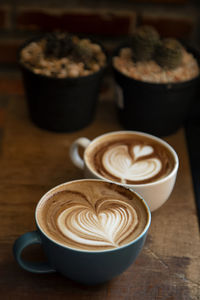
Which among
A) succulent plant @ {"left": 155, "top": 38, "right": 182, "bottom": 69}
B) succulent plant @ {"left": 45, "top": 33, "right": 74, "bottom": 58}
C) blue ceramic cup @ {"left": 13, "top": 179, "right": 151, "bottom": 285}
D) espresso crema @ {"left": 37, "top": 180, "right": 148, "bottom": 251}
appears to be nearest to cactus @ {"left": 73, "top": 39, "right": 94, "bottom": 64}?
succulent plant @ {"left": 45, "top": 33, "right": 74, "bottom": 58}

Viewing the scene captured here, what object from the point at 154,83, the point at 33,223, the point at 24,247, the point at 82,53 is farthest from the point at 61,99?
the point at 24,247

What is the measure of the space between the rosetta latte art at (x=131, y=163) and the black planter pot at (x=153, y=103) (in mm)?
164

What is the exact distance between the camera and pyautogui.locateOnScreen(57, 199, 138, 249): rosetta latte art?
662 mm

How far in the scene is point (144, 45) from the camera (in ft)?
3.42

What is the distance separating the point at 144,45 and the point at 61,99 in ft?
0.80

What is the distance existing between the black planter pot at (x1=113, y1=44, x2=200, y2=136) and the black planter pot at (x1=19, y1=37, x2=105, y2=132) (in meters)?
0.07

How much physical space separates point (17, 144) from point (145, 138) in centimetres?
34

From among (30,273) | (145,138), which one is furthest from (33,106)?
(30,273)

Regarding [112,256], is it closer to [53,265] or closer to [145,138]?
[53,265]

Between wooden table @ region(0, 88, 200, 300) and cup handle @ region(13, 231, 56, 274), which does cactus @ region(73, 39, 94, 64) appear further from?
cup handle @ region(13, 231, 56, 274)

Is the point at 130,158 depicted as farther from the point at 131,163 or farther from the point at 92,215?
the point at 92,215

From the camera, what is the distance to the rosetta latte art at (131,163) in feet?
2.75

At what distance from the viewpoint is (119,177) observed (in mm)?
830

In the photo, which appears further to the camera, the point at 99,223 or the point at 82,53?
the point at 82,53
